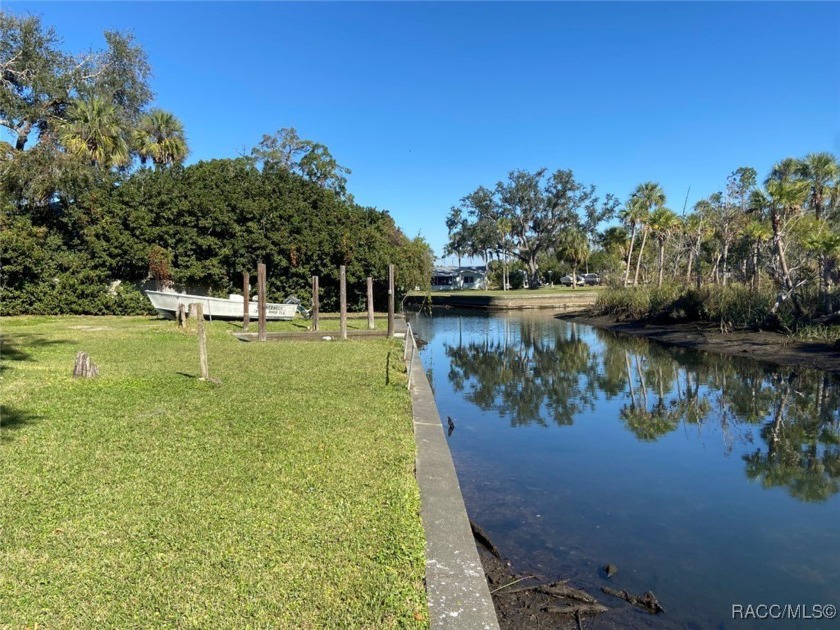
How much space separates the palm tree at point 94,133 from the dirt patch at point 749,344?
82.7ft

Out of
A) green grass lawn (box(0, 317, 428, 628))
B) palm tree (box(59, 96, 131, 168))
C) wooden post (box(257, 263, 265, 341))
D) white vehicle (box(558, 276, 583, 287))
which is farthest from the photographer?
white vehicle (box(558, 276, 583, 287))

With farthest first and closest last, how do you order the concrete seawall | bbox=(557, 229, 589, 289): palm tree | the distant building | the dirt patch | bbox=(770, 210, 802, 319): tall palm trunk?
the distant building
bbox=(557, 229, 589, 289): palm tree
bbox=(770, 210, 802, 319): tall palm trunk
the dirt patch
the concrete seawall

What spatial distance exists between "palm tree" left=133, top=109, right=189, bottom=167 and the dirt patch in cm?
2507

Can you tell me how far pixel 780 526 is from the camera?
Answer: 591 cm

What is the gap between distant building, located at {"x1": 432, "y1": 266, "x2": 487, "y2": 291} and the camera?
82.4 metres

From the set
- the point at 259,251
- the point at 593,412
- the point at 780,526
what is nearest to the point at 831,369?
the point at 593,412

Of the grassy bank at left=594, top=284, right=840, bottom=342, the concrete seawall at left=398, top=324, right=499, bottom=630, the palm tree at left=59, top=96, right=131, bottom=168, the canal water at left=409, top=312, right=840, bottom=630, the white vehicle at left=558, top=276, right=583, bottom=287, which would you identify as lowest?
the canal water at left=409, top=312, right=840, bottom=630

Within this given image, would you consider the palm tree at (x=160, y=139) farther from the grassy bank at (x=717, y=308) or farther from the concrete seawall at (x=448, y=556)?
the concrete seawall at (x=448, y=556)

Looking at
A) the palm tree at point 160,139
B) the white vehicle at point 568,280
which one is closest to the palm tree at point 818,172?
the palm tree at point 160,139

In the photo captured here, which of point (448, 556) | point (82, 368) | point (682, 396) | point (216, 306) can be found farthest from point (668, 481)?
point (216, 306)

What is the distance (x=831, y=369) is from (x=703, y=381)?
11.0 ft

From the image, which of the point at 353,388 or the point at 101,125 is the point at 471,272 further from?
the point at 353,388

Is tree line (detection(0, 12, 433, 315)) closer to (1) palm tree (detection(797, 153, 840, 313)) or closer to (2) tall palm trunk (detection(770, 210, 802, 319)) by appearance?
(2) tall palm trunk (detection(770, 210, 802, 319))

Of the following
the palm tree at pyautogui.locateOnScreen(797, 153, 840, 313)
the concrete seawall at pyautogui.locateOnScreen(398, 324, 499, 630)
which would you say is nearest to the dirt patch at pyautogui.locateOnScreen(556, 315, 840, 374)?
the palm tree at pyautogui.locateOnScreen(797, 153, 840, 313)
